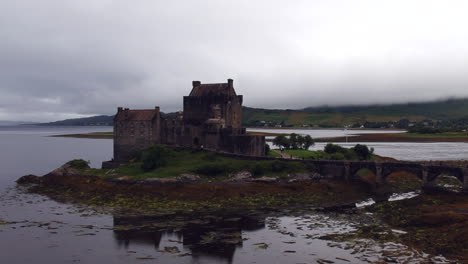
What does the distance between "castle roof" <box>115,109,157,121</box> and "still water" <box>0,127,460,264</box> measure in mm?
25176

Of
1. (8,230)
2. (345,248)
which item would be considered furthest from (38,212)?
(345,248)

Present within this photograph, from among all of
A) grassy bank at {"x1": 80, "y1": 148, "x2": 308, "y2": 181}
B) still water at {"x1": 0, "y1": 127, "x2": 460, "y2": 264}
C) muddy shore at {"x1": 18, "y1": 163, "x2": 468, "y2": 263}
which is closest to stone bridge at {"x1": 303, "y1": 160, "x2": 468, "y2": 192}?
muddy shore at {"x1": 18, "y1": 163, "x2": 468, "y2": 263}

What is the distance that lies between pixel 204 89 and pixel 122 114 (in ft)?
50.7

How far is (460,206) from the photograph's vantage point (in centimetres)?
4369

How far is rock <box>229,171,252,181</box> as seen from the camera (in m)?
57.2

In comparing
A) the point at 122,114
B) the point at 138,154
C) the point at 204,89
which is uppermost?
the point at 204,89

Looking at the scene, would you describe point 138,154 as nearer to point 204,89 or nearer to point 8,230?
point 204,89

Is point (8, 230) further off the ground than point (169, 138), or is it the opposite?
point (169, 138)

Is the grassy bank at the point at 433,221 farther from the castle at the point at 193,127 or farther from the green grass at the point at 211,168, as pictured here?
the castle at the point at 193,127

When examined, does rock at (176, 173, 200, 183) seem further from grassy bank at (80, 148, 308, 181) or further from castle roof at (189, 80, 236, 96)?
castle roof at (189, 80, 236, 96)

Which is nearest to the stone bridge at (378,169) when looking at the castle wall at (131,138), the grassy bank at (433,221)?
the grassy bank at (433,221)

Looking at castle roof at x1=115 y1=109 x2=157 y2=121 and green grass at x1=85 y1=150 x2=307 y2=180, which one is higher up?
castle roof at x1=115 y1=109 x2=157 y2=121

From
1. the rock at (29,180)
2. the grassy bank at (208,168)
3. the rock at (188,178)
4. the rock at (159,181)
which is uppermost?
the grassy bank at (208,168)

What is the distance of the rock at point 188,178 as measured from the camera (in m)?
57.4
